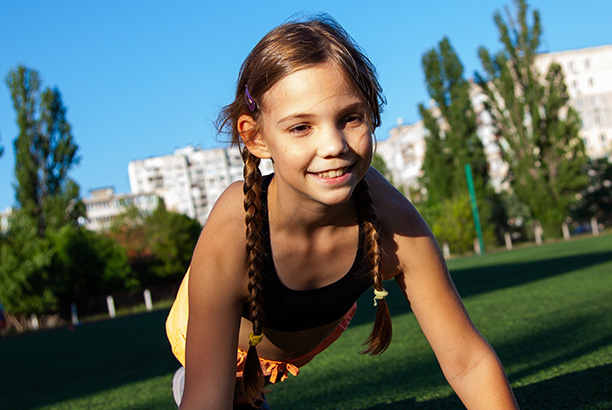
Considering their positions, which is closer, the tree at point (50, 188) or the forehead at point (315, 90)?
the forehead at point (315, 90)

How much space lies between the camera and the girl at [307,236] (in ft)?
5.57

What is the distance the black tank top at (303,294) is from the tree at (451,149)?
35047 millimetres

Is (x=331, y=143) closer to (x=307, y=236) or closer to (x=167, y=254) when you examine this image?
(x=307, y=236)

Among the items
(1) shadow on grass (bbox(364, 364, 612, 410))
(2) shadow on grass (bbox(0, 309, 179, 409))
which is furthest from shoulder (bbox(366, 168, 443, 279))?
(2) shadow on grass (bbox(0, 309, 179, 409))

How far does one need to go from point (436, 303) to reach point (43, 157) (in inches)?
1351

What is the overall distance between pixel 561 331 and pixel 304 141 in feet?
12.6

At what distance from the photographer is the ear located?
6.21ft

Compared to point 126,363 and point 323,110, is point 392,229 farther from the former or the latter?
point 126,363

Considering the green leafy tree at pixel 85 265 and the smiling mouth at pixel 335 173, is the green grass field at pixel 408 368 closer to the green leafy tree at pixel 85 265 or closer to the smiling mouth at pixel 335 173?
the smiling mouth at pixel 335 173

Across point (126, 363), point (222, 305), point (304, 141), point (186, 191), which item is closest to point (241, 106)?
point (304, 141)

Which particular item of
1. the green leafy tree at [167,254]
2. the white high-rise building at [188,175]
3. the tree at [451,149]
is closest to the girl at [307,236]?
the green leafy tree at [167,254]

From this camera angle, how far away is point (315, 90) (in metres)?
1.66

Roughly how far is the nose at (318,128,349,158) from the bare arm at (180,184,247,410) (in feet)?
1.40

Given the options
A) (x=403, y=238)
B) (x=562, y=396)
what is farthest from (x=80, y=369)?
(x=403, y=238)
